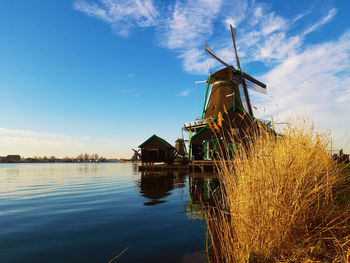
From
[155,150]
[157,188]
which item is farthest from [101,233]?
[155,150]

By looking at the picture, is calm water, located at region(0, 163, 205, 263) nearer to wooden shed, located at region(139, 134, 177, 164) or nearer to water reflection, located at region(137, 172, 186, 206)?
water reflection, located at region(137, 172, 186, 206)

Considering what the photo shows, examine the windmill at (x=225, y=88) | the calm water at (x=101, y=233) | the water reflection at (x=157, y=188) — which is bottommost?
the water reflection at (x=157, y=188)

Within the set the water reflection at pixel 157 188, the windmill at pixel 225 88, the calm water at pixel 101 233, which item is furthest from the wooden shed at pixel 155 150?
the calm water at pixel 101 233

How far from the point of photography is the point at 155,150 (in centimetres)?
3231

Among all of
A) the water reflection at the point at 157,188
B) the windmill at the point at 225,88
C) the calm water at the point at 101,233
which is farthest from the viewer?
the windmill at the point at 225,88

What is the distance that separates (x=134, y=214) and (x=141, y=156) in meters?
24.7

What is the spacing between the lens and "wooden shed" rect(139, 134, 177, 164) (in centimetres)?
3050

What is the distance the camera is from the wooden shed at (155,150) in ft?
100

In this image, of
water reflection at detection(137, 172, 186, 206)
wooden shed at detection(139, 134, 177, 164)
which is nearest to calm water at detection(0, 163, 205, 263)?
water reflection at detection(137, 172, 186, 206)

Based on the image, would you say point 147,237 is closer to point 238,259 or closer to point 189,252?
point 189,252

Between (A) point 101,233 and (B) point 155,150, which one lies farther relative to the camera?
(B) point 155,150

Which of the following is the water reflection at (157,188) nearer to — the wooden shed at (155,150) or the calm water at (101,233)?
the calm water at (101,233)

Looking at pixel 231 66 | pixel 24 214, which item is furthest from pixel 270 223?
pixel 231 66

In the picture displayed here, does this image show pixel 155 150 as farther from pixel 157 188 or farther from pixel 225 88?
pixel 157 188
